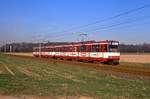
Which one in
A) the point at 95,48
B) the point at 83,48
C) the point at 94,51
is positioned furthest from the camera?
the point at 83,48

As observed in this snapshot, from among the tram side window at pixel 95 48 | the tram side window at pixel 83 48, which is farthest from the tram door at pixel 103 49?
the tram side window at pixel 83 48

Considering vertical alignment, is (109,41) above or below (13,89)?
above

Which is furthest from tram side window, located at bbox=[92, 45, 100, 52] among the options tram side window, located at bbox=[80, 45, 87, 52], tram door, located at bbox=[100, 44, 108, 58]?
tram side window, located at bbox=[80, 45, 87, 52]

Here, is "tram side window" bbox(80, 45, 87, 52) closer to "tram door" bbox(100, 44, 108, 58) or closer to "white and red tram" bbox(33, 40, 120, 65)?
"white and red tram" bbox(33, 40, 120, 65)

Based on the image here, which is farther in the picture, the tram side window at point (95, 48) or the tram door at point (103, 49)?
the tram side window at point (95, 48)

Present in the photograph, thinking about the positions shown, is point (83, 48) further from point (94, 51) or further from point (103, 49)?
point (103, 49)

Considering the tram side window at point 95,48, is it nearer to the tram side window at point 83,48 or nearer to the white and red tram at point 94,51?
the white and red tram at point 94,51

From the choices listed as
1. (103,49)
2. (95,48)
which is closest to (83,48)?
(95,48)

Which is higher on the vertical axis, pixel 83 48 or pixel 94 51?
pixel 83 48

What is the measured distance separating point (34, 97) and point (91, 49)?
33.6 meters

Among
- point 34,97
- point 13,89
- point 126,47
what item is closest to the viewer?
point 34,97

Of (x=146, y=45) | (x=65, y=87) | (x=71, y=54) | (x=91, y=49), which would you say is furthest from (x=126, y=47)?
(x=65, y=87)

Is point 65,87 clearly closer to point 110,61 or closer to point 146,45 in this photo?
point 110,61

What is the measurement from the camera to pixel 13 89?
15.5 meters
